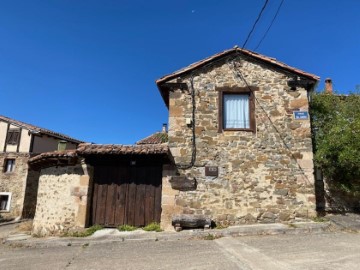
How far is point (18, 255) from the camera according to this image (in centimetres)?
718

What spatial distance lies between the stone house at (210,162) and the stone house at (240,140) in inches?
1.2

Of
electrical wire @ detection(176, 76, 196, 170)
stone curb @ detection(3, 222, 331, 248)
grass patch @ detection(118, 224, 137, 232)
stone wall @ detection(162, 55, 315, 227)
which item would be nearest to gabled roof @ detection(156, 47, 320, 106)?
stone wall @ detection(162, 55, 315, 227)

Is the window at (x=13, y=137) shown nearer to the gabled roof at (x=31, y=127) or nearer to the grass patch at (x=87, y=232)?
the gabled roof at (x=31, y=127)

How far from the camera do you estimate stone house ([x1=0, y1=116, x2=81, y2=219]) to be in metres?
19.3

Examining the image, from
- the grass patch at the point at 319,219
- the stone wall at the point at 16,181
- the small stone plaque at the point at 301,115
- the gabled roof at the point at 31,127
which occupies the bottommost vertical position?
the grass patch at the point at 319,219

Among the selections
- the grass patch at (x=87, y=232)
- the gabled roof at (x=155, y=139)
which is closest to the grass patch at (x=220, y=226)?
the grass patch at (x=87, y=232)

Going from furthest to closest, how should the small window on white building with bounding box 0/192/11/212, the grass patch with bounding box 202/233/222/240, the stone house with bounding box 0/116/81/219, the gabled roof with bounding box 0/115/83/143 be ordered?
the gabled roof with bounding box 0/115/83/143 < the stone house with bounding box 0/116/81/219 < the small window on white building with bounding box 0/192/11/212 < the grass patch with bounding box 202/233/222/240

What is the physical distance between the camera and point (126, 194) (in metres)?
9.46

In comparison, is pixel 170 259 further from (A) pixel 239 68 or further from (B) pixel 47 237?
(A) pixel 239 68

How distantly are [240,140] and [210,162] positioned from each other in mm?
Result: 1179

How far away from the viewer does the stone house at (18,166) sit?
63.4 feet

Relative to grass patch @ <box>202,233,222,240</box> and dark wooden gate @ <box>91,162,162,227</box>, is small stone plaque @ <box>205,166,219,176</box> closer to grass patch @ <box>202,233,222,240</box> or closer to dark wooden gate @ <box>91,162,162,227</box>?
dark wooden gate @ <box>91,162,162,227</box>

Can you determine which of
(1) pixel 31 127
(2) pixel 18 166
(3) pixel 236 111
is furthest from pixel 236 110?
(2) pixel 18 166

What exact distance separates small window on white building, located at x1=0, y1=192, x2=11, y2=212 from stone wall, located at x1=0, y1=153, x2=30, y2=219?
198 millimetres
